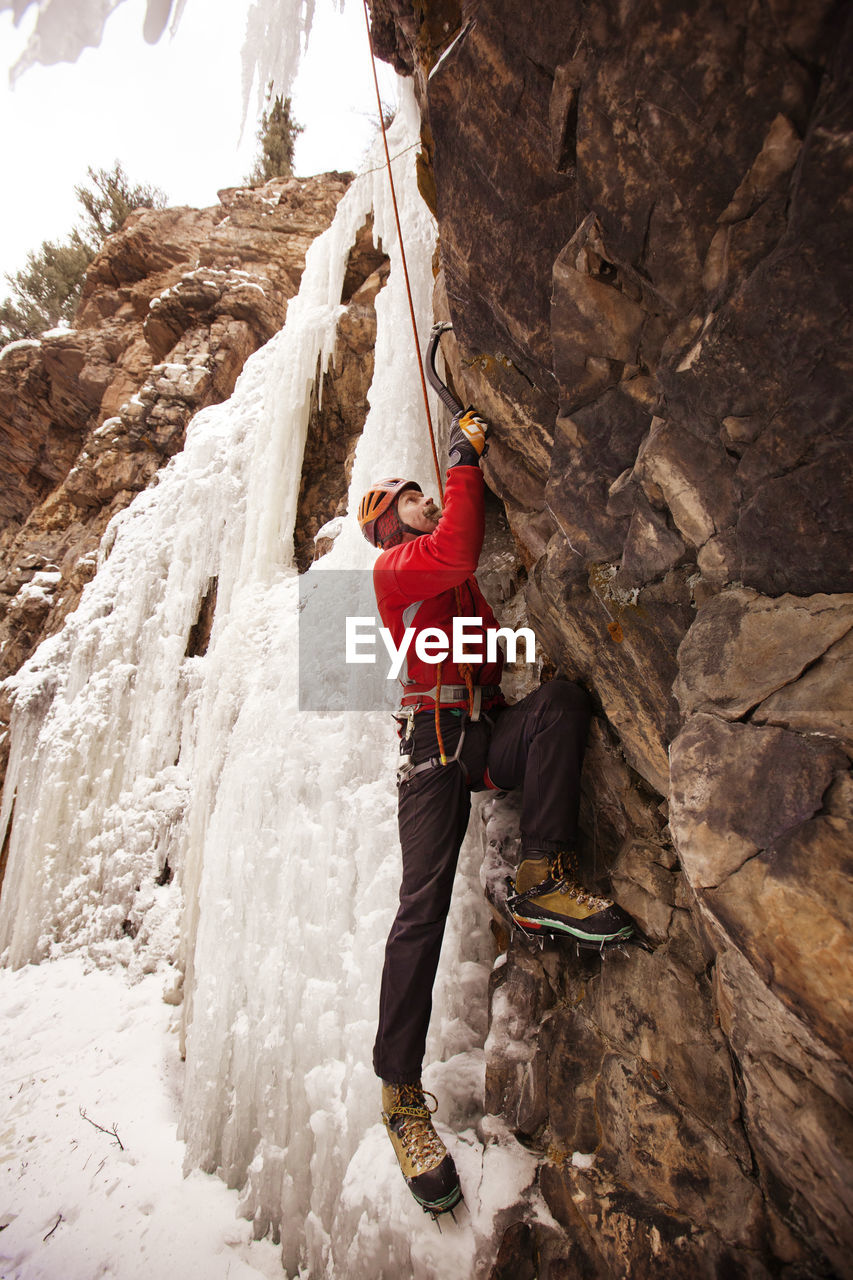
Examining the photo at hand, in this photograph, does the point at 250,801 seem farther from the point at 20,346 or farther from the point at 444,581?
the point at 20,346

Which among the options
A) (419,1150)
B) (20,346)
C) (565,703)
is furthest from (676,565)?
(20,346)

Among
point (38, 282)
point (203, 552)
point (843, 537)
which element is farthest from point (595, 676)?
point (38, 282)

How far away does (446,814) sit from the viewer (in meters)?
2.04

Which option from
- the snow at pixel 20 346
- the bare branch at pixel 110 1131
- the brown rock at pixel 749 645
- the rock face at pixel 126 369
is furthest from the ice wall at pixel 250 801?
the snow at pixel 20 346

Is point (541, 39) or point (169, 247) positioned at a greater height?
point (169, 247)

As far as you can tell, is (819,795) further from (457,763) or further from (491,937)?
(491,937)

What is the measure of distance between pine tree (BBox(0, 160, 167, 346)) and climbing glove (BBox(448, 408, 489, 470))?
14.2m

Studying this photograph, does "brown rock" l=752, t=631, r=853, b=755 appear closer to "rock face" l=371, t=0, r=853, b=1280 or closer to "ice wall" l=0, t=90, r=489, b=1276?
Answer: "rock face" l=371, t=0, r=853, b=1280

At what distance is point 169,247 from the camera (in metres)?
10.1

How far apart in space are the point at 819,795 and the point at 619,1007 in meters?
1.11

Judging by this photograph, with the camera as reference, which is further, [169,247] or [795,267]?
[169,247]

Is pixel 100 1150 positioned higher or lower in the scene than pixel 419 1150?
lower

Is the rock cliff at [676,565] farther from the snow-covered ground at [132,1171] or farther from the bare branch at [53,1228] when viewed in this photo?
the bare branch at [53,1228]

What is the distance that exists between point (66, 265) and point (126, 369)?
5.80 metres
